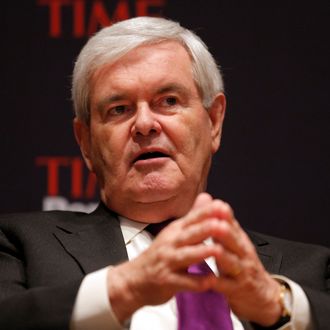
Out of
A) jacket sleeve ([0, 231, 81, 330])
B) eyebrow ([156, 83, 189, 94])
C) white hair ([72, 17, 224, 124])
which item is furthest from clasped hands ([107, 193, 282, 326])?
white hair ([72, 17, 224, 124])

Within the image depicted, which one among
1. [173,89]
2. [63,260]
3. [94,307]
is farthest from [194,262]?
[173,89]

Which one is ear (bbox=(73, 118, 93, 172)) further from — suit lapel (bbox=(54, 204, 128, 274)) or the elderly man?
suit lapel (bbox=(54, 204, 128, 274))

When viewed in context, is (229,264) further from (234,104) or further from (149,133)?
(234,104)

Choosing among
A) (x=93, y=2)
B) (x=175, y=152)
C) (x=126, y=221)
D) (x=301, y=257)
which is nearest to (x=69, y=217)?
(x=126, y=221)

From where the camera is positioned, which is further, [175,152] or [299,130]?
[299,130]

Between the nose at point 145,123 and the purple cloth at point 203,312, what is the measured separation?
1.50ft

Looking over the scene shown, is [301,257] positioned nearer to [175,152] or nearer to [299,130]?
[175,152]

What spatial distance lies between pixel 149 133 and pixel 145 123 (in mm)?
30

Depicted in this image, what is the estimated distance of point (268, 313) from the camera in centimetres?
148

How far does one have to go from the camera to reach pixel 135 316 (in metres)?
1.71

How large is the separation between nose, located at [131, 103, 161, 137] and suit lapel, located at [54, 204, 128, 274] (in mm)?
237

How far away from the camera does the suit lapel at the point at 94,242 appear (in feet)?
5.87

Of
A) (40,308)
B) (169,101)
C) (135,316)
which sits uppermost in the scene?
(169,101)

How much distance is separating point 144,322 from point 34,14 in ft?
4.17
